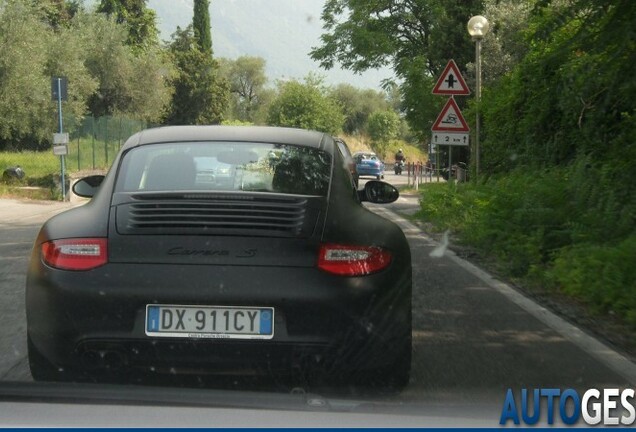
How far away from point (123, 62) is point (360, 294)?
51.7m

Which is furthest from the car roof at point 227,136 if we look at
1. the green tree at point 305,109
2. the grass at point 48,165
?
the green tree at point 305,109

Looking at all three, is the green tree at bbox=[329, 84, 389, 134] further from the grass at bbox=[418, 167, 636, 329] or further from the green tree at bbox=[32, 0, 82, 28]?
the grass at bbox=[418, 167, 636, 329]

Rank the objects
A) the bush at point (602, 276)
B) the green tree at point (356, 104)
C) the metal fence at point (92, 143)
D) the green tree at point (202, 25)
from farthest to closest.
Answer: the green tree at point (356, 104) → the green tree at point (202, 25) → the metal fence at point (92, 143) → the bush at point (602, 276)

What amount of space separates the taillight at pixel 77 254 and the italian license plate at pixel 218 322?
14.3 inches

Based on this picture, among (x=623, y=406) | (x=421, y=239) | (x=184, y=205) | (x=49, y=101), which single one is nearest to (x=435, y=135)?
(x=421, y=239)

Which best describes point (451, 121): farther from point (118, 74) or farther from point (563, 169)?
point (118, 74)

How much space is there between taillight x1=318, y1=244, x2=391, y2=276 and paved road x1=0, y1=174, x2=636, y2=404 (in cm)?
73

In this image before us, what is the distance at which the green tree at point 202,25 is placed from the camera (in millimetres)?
78250

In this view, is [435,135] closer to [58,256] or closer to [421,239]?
[421,239]

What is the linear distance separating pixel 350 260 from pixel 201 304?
729 millimetres

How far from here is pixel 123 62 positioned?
5316cm

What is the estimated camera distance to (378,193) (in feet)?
20.1

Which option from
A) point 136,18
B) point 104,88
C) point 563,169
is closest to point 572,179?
point 563,169

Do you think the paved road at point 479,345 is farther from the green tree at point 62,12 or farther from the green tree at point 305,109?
the green tree at point 305,109
